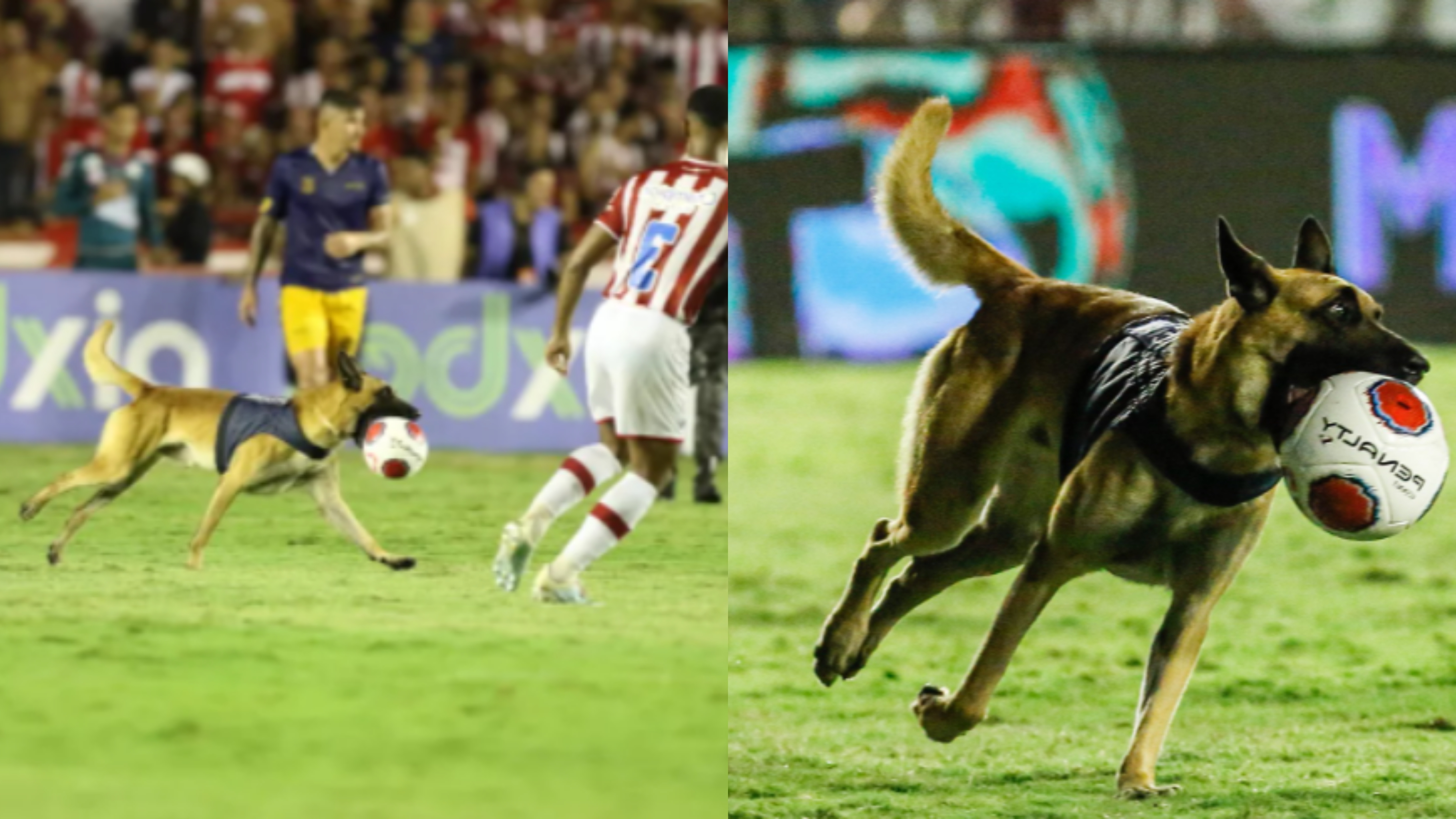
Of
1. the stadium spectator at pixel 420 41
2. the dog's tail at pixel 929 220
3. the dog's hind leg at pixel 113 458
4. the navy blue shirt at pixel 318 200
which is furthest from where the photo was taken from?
the stadium spectator at pixel 420 41

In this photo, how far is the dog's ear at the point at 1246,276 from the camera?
4180 mm

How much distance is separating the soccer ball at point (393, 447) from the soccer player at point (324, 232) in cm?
242

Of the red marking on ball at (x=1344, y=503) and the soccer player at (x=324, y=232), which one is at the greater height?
the red marking on ball at (x=1344, y=503)

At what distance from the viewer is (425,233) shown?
12750mm

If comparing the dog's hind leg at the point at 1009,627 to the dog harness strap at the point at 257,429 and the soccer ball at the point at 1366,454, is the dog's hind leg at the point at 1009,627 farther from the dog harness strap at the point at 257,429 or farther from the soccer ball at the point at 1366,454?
the dog harness strap at the point at 257,429

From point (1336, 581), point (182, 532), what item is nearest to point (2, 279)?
point (182, 532)

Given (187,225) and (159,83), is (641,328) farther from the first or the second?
(159,83)

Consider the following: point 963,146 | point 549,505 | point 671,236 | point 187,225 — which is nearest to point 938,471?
point 671,236

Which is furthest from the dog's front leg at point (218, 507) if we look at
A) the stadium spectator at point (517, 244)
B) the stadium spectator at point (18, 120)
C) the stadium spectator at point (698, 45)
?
the stadium spectator at point (698, 45)

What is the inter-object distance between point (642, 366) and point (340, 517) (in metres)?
1.63


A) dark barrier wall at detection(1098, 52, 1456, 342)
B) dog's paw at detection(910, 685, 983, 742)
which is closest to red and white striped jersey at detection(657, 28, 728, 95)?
dark barrier wall at detection(1098, 52, 1456, 342)

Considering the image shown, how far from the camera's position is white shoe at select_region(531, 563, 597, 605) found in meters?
6.89

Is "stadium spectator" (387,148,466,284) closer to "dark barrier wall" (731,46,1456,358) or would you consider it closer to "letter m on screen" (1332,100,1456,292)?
"dark barrier wall" (731,46,1456,358)

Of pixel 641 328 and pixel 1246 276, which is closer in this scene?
pixel 1246 276
